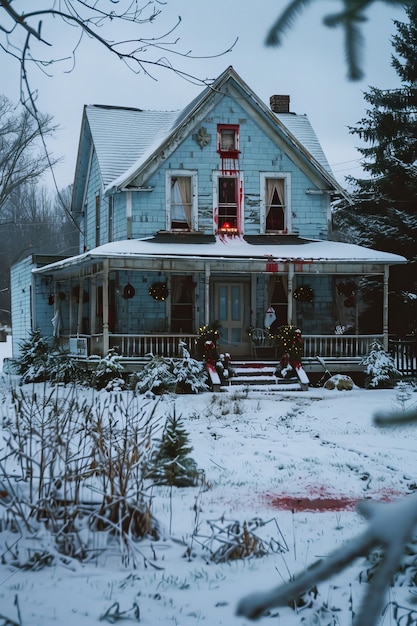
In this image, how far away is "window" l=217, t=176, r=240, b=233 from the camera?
21.7 meters

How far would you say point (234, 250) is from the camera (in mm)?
20375

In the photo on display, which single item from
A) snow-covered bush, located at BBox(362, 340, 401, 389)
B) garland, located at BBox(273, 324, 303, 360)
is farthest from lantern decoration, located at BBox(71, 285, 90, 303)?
snow-covered bush, located at BBox(362, 340, 401, 389)

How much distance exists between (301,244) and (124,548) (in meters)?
16.7

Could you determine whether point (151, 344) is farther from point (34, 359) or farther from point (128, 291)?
point (34, 359)

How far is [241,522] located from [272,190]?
16.5m

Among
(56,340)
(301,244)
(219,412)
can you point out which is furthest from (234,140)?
(219,412)

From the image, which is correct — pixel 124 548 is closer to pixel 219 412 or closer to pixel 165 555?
pixel 165 555

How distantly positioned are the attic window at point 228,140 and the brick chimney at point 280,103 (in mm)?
5588

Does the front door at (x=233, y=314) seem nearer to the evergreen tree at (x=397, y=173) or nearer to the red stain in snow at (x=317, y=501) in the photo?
the evergreen tree at (x=397, y=173)

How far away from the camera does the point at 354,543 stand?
3.73 feet

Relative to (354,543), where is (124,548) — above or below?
below

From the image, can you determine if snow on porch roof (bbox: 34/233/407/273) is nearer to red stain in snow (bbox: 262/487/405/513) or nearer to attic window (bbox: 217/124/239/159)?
attic window (bbox: 217/124/239/159)

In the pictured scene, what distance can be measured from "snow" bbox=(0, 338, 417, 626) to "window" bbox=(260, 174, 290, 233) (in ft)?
33.5

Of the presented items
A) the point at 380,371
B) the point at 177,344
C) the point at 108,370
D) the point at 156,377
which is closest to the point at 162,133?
the point at 177,344
